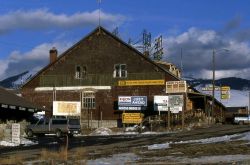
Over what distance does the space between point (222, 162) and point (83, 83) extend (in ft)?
174

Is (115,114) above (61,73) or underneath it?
underneath

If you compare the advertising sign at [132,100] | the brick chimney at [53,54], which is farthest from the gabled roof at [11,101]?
the brick chimney at [53,54]

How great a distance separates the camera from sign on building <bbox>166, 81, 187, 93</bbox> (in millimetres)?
62188

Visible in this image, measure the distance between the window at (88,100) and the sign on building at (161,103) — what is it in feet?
31.5

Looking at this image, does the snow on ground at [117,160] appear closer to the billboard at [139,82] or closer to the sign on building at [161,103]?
the sign on building at [161,103]

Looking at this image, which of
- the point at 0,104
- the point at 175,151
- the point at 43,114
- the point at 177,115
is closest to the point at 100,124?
the point at 43,114

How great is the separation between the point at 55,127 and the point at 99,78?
73.8ft

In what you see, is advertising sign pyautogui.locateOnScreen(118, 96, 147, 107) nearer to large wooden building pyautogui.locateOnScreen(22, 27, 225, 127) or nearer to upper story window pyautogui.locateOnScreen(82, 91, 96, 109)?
large wooden building pyautogui.locateOnScreen(22, 27, 225, 127)

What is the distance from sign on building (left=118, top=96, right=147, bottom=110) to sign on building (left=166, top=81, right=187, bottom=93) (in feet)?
13.0

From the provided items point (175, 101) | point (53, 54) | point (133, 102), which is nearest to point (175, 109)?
point (175, 101)

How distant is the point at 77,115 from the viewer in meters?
63.8

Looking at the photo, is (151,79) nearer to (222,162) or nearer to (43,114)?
(43,114)

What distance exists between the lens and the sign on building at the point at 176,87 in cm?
6219

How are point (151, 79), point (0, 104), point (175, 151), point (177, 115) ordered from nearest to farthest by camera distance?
point (175, 151)
point (0, 104)
point (177, 115)
point (151, 79)
